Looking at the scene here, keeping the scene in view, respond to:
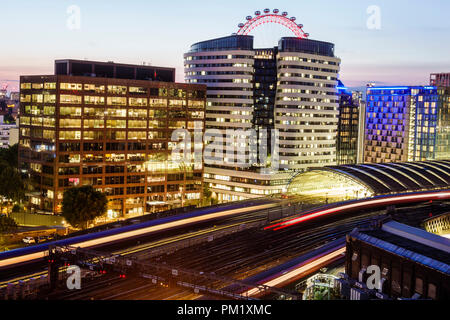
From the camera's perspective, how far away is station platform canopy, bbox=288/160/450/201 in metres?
85.5

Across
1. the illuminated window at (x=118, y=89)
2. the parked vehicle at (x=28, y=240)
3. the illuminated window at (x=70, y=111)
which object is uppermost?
the illuminated window at (x=118, y=89)

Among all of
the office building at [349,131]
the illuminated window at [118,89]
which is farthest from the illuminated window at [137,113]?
the office building at [349,131]

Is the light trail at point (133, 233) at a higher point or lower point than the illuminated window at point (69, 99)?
lower

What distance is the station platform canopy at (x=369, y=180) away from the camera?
3366 inches

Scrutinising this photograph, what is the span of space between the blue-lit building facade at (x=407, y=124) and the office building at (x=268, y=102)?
45.1 metres

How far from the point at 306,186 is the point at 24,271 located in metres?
69.4

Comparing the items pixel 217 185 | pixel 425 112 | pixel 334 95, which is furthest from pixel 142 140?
pixel 425 112

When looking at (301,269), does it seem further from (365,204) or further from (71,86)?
(71,86)

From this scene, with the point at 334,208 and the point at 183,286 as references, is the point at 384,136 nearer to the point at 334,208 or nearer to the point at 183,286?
the point at 334,208

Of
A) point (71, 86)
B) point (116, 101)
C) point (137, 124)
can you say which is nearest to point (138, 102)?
point (137, 124)

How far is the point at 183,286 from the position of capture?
108ft

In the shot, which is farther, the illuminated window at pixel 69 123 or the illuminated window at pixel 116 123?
the illuminated window at pixel 116 123

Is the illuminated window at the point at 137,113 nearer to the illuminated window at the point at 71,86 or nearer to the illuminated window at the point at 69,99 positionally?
the illuminated window at the point at 69,99

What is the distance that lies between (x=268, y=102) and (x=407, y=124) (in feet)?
200
